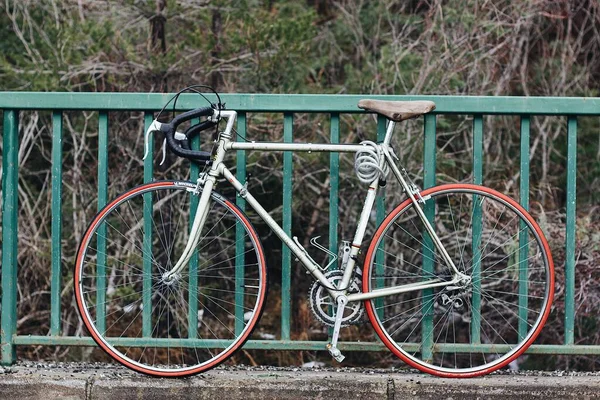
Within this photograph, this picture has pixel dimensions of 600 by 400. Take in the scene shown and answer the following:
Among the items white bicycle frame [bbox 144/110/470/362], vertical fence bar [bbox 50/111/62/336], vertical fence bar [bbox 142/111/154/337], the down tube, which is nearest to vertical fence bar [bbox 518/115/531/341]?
white bicycle frame [bbox 144/110/470/362]

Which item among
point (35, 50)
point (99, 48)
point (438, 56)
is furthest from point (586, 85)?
point (35, 50)

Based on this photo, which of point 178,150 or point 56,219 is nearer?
point 178,150

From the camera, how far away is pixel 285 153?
402cm

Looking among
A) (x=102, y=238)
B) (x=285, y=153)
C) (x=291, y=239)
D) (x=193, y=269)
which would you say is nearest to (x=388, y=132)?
(x=285, y=153)

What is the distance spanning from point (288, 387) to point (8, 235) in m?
1.42

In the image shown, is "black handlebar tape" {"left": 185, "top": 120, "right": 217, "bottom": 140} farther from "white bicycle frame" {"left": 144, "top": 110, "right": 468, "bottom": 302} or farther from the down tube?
the down tube

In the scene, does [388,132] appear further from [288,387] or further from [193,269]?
[288,387]

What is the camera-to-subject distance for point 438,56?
6.82m

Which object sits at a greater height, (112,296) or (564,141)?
(564,141)

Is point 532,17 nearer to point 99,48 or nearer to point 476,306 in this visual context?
point 99,48

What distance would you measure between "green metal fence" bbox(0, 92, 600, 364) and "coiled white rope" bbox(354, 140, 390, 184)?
0.20 meters

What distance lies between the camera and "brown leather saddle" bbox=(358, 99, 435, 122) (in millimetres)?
3891

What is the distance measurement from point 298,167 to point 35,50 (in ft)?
6.93

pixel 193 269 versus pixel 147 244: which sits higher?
pixel 147 244
